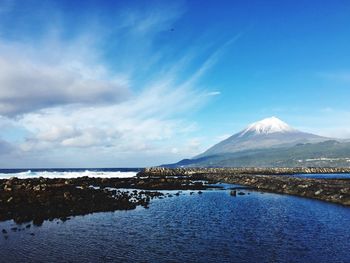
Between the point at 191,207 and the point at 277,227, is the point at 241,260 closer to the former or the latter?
the point at 277,227

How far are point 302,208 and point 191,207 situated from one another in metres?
15.0

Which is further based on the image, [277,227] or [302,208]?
[302,208]

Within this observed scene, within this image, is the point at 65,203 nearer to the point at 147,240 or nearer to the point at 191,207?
the point at 191,207

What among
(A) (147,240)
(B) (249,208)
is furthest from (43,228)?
(B) (249,208)

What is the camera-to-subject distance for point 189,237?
33188 millimetres

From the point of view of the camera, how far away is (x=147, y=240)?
3197cm

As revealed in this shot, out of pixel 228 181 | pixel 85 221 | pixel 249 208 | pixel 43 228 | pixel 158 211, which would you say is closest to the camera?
pixel 43 228

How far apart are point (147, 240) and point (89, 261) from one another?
711cm

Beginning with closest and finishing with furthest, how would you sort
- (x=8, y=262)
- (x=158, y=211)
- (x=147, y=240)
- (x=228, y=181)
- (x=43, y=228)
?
1. (x=8, y=262)
2. (x=147, y=240)
3. (x=43, y=228)
4. (x=158, y=211)
5. (x=228, y=181)

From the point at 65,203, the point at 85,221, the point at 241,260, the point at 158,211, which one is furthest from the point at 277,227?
the point at 65,203

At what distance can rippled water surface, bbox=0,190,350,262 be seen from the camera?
27.0 m

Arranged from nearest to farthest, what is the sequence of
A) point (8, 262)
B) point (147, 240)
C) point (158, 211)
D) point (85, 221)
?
1. point (8, 262)
2. point (147, 240)
3. point (85, 221)
4. point (158, 211)

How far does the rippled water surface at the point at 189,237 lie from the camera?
27016mm

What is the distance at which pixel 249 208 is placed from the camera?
5212 cm
